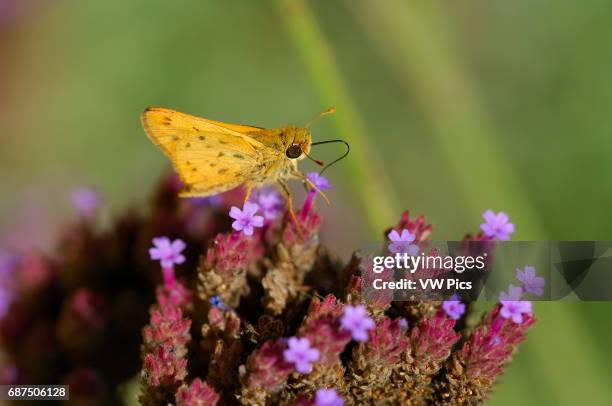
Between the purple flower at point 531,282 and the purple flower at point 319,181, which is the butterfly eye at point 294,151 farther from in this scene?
the purple flower at point 531,282

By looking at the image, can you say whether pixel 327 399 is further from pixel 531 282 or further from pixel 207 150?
pixel 207 150

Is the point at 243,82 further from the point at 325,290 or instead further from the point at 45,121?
the point at 325,290

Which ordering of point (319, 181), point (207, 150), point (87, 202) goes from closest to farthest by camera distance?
point (319, 181) < point (207, 150) < point (87, 202)

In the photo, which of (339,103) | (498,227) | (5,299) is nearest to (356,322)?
(498,227)

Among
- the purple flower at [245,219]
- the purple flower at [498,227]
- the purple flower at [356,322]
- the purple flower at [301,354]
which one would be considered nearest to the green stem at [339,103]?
the purple flower at [498,227]

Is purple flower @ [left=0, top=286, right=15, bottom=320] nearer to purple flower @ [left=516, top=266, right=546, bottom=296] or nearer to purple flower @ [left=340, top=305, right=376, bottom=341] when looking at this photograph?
purple flower @ [left=340, top=305, right=376, bottom=341]
